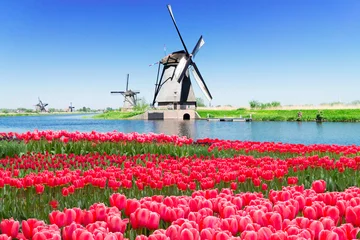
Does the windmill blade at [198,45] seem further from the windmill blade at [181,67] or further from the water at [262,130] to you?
the water at [262,130]

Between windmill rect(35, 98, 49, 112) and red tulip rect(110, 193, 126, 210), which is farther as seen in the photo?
windmill rect(35, 98, 49, 112)

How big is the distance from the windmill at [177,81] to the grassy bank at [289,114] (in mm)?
6515

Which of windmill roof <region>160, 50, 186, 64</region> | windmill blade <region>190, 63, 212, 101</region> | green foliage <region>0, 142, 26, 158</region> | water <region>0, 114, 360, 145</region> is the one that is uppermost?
windmill roof <region>160, 50, 186, 64</region>

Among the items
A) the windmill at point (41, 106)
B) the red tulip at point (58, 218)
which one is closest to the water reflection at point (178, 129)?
the red tulip at point (58, 218)

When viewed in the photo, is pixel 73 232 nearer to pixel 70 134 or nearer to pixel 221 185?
pixel 221 185

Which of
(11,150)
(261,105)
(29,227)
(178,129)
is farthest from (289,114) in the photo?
(29,227)

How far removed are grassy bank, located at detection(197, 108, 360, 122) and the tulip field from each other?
45624mm

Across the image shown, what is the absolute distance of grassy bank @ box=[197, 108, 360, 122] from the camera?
5076 centimetres

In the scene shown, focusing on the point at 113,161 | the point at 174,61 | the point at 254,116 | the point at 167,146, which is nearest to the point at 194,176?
the point at 113,161

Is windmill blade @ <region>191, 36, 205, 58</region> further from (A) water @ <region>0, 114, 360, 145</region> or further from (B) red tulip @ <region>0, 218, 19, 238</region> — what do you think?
(B) red tulip @ <region>0, 218, 19, 238</region>

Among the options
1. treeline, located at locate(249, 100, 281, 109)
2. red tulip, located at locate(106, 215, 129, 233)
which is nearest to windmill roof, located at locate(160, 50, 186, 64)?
treeline, located at locate(249, 100, 281, 109)

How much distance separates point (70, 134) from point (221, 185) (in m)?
6.97

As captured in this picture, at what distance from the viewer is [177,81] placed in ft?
→ 166

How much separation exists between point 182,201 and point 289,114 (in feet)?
186
